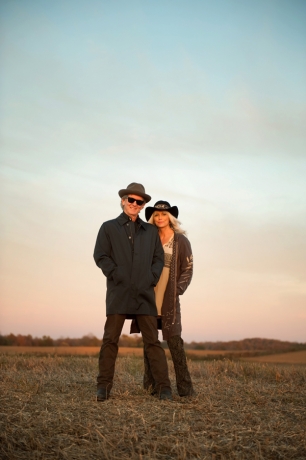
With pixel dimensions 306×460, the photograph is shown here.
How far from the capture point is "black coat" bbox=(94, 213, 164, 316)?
23.7 feet

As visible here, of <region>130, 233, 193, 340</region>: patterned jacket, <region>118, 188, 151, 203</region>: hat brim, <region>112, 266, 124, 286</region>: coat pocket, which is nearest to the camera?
<region>112, 266, 124, 286</region>: coat pocket

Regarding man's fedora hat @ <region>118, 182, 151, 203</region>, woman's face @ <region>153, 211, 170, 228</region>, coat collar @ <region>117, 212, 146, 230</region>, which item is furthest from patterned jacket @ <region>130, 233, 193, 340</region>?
man's fedora hat @ <region>118, 182, 151, 203</region>

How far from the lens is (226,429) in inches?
224

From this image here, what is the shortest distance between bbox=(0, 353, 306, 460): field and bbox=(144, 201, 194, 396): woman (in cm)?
36

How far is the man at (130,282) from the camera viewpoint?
7242mm

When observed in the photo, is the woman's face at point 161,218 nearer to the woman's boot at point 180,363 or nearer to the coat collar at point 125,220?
the coat collar at point 125,220

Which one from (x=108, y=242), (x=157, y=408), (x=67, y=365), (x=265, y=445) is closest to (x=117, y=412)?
(x=157, y=408)

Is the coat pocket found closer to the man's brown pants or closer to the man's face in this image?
the man's brown pants

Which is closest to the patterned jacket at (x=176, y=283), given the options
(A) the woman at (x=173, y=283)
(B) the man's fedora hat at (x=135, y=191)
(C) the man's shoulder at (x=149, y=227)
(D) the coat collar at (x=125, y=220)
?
(A) the woman at (x=173, y=283)

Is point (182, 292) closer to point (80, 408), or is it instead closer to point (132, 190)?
point (132, 190)

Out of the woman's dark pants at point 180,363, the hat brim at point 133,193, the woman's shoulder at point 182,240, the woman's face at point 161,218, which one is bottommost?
the woman's dark pants at point 180,363

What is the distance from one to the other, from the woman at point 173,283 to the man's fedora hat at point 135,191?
290 mm

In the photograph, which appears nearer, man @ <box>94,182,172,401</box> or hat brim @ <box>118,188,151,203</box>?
man @ <box>94,182,172,401</box>

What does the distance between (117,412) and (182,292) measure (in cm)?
208
